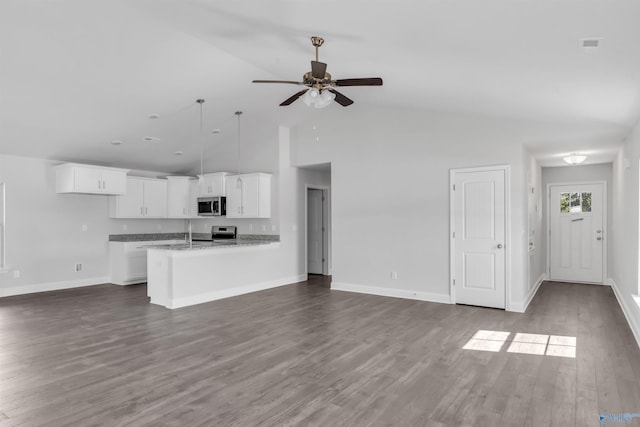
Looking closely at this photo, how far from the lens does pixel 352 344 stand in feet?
13.3

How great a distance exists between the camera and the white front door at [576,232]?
7.48m

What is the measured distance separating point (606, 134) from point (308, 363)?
4463mm

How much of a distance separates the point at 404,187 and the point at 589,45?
3.81 m

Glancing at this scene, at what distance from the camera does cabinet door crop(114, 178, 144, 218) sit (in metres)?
7.77

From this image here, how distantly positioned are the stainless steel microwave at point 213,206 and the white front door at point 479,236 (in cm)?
435

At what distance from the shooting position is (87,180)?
7.04m

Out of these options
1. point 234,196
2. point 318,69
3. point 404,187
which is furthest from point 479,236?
point 234,196

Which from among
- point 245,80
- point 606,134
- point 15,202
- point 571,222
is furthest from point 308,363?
point 571,222

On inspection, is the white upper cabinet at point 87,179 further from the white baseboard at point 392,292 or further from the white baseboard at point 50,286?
the white baseboard at point 392,292

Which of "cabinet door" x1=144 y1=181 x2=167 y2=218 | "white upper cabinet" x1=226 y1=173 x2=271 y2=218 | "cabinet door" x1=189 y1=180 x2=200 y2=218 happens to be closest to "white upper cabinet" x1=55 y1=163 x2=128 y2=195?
"cabinet door" x1=144 y1=181 x2=167 y2=218

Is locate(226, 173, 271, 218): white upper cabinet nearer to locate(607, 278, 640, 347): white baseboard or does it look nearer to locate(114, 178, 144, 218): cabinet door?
locate(114, 178, 144, 218): cabinet door

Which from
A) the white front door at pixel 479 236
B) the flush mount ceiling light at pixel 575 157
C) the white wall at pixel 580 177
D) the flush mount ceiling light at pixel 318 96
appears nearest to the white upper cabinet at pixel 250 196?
the white front door at pixel 479 236

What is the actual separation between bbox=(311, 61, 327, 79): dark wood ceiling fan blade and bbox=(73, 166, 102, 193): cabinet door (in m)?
5.38

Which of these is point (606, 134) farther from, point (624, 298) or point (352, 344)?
point (352, 344)
